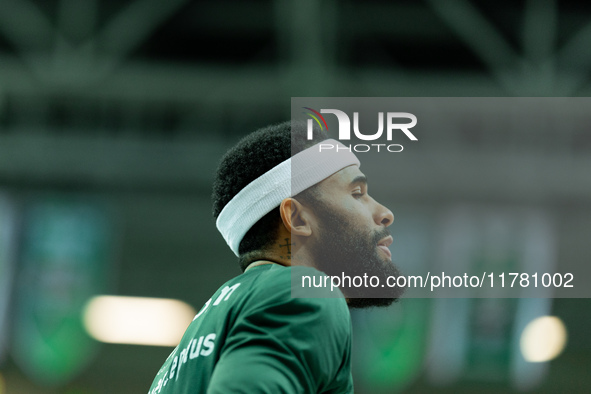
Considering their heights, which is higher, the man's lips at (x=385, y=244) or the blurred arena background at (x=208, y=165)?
the blurred arena background at (x=208, y=165)

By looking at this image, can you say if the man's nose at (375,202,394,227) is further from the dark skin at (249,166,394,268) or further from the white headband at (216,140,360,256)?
the white headband at (216,140,360,256)

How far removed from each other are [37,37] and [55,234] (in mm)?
2431

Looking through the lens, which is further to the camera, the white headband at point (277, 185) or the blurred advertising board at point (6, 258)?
the blurred advertising board at point (6, 258)

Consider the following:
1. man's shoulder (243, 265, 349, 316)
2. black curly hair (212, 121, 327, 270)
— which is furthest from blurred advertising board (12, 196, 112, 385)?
man's shoulder (243, 265, 349, 316)

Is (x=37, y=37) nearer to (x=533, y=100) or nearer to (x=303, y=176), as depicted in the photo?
(x=533, y=100)

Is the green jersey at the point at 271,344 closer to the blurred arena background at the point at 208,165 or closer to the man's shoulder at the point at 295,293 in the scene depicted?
the man's shoulder at the point at 295,293

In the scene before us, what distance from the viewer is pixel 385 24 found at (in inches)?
306

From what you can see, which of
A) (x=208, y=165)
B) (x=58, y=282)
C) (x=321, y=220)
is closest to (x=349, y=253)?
(x=321, y=220)

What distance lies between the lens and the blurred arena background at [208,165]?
674 cm

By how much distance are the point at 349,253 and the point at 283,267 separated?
0.25 metres

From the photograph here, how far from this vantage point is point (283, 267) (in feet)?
4.70

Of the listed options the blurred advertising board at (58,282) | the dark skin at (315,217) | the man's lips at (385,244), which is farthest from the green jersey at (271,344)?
the blurred advertising board at (58,282)

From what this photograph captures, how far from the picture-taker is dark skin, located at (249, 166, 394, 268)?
1.59m

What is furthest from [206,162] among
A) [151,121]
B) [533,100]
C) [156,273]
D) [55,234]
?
[533,100]
